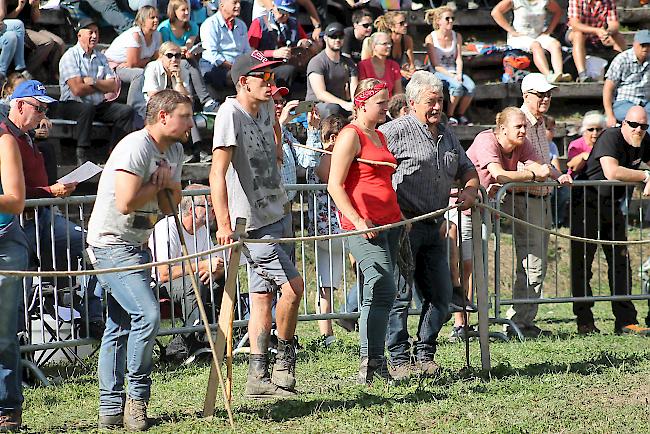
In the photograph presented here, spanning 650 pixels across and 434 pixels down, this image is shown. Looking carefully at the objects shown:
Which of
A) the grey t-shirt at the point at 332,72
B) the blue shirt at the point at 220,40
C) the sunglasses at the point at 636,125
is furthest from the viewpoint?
the blue shirt at the point at 220,40


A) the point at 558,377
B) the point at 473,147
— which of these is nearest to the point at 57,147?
the point at 473,147

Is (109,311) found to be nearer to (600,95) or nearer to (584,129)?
(584,129)

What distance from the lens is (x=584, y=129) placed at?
514 inches

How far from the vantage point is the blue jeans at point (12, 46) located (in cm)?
1236

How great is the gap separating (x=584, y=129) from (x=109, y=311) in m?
7.68

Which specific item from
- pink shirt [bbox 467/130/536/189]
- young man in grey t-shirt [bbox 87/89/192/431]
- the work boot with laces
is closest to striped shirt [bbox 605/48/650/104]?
pink shirt [bbox 467/130/536/189]

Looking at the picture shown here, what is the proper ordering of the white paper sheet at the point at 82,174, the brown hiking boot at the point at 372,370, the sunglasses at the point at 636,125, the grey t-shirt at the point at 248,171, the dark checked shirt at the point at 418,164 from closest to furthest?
the grey t-shirt at the point at 248,171
the brown hiking boot at the point at 372,370
the dark checked shirt at the point at 418,164
the white paper sheet at the point at 82,174
the sunglasses at the point at 636,125

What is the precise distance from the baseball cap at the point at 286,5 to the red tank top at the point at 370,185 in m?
7.27

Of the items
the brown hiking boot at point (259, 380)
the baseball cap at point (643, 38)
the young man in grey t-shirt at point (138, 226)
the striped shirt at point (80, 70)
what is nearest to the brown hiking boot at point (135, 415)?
the young man in grey t-shirt at point (138, 226)

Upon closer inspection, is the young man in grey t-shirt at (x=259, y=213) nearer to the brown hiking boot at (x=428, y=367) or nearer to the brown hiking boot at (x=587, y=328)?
the brown hiking boot at (x=428, y=367)

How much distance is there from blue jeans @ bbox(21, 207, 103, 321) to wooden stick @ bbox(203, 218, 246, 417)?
85.8 inches

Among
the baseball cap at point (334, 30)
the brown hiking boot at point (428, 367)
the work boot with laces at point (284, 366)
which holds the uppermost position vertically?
the baseball cap at point (334, 30)

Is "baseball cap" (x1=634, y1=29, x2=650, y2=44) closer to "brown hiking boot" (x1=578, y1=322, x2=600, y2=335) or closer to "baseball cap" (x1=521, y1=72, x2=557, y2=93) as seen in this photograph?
"baseball cap" (x1=521, y1=72, x2=557, y2=93)

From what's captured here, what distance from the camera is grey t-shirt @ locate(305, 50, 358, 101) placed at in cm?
1347
